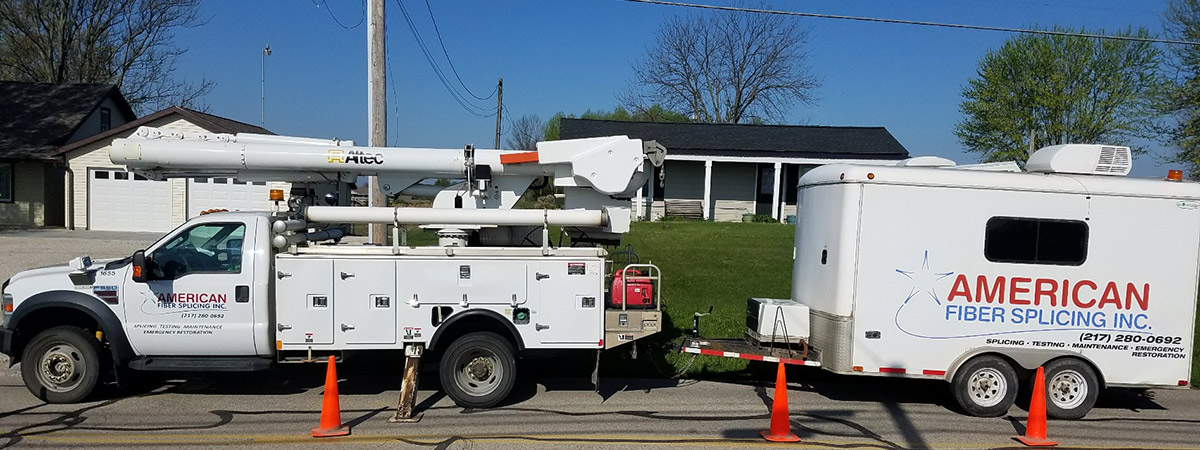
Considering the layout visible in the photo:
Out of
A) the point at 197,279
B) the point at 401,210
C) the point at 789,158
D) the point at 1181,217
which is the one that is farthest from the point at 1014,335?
the point at 789,158

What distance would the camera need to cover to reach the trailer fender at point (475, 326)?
24.7 feet

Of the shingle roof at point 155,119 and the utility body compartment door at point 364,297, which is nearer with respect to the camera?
the utility body compartment door at point 364,297

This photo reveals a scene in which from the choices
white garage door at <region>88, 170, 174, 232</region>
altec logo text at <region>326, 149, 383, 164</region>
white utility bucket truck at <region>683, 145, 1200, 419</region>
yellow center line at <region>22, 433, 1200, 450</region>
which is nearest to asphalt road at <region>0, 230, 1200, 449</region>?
yellow center line at <region>22, 433, 1200, 450</region>

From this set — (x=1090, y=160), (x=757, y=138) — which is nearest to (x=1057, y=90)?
(x=757, y=138)

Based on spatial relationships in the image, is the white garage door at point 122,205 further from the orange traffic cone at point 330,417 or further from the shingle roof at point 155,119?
the orange traffic cone at point 330,417

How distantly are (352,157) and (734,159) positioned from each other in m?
23.4

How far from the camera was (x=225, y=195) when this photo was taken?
72.4 ft

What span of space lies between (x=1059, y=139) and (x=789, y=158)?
13.9 m

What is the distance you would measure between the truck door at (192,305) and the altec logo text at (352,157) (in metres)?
1.16

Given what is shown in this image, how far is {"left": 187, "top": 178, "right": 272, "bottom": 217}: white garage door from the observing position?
2153 centimetres

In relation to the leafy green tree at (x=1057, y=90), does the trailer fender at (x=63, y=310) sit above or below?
below

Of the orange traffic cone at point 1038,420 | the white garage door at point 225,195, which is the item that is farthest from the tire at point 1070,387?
the white garage door at point 225,195

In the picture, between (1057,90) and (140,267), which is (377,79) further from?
(1057,90)

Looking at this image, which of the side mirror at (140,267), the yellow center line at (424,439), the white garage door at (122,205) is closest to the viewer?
the yellow center line at (424,439)
